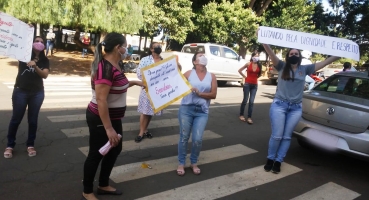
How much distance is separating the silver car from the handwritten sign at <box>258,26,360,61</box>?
0.84m

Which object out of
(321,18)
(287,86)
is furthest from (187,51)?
(321,18)

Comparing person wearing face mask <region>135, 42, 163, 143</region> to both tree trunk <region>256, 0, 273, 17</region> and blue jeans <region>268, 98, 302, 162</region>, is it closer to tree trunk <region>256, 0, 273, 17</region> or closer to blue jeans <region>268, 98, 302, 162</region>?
blue jeans <region>268, 98, 302, 162</region>

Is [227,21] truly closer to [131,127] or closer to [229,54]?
[229,54]

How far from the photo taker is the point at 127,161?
4.68 m

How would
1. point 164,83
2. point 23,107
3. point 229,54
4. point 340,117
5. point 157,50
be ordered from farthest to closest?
point 229,54 < point 157,50 < point 340,117 < point 23,107 < point 164,83

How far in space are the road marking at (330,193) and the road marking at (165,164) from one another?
1.32 meters

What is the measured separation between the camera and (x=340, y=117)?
4672mm

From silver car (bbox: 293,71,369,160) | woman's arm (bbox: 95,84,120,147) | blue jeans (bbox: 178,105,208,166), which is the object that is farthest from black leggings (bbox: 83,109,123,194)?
silver car (bbox: 293,71,369,160)

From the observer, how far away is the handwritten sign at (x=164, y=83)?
373 centimetres

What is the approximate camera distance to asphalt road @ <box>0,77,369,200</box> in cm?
380

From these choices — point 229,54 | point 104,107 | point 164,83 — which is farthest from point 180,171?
point 229,54

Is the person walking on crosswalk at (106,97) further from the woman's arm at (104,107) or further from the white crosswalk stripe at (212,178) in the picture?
the white crosswalk stripe at (212,178)

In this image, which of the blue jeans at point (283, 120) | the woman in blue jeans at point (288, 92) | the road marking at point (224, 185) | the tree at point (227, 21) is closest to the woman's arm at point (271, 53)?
the woman in blue jeans at point (288, 92)

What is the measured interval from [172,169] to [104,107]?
6.19ft
